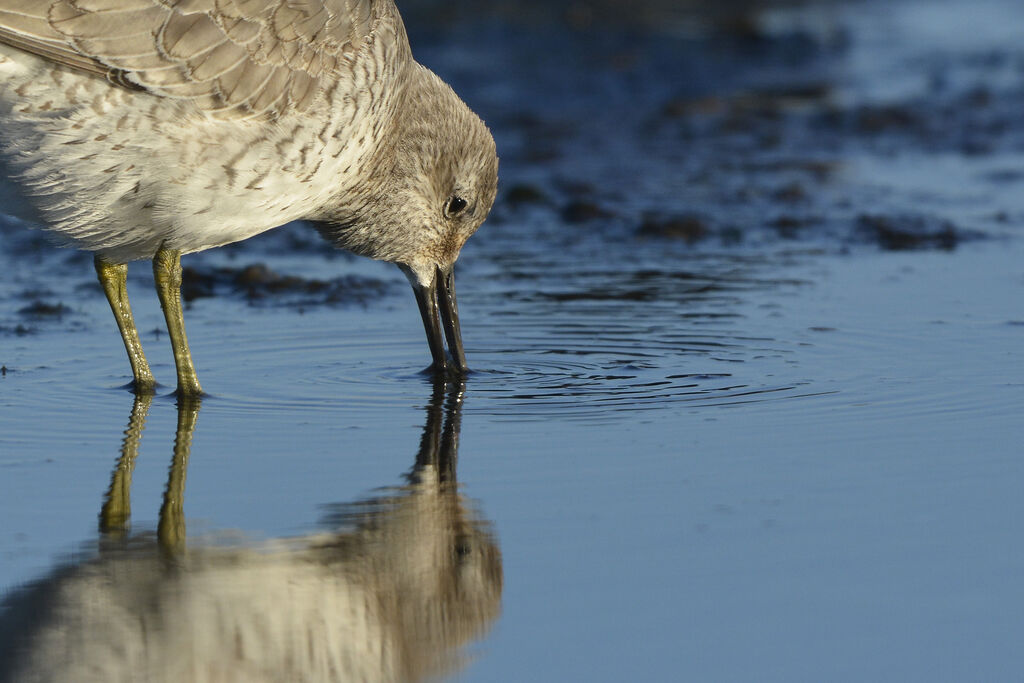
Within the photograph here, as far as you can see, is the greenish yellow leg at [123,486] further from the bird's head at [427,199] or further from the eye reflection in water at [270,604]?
the bird's head at [427,199]

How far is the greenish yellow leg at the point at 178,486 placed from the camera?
405 cm

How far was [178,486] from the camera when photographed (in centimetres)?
447


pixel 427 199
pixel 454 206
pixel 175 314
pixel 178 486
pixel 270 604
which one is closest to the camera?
pixel 270 604

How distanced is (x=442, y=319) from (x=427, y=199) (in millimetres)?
506

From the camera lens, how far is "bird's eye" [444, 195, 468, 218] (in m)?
6.26

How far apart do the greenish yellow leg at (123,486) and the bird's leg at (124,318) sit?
0.27 m

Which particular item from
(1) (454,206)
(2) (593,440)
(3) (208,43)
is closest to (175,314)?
(3) (208,43)

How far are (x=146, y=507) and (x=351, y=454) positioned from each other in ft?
2.35

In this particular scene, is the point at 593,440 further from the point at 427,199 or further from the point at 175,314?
the point at 175,314

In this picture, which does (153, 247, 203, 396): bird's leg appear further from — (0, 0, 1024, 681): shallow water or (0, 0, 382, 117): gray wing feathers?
(0, 0, 382, 117): gray wing feathers

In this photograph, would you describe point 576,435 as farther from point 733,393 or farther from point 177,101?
point 177,101

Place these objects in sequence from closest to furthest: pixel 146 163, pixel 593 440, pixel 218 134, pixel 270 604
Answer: pixel 270 604, pixel 593 440, pixel 146 163, pixel 218 134

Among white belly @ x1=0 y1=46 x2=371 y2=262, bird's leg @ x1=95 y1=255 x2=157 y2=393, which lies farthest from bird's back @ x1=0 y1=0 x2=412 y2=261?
bird's leg @ x1=95 y1=255 x2=157 y2=393

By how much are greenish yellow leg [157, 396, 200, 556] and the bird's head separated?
3.37ft
